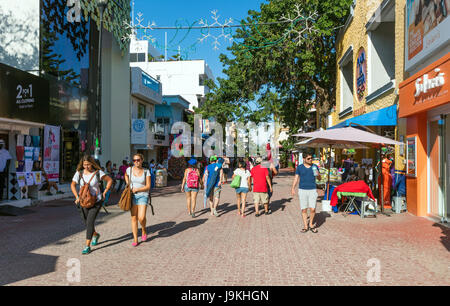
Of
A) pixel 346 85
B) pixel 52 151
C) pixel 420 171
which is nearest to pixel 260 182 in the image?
pixel 420 171

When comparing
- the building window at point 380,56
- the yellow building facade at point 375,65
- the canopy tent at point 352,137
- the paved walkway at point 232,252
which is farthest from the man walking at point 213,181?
the building window at point 380,56

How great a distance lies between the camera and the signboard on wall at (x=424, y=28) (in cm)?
826

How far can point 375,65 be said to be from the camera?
14578 millimetres

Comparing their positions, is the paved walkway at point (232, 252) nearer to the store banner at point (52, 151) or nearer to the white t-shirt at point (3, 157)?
the white t-shirt at point (3, 157)

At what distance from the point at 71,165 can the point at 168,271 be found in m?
13.6

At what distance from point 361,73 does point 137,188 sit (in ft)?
42.7

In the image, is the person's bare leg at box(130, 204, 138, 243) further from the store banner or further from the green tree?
the green tree

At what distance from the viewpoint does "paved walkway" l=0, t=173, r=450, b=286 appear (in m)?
4.77

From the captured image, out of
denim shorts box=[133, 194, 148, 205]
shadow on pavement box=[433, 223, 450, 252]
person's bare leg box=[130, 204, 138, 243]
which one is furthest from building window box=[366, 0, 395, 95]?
person's bare leg box=[130, 204, 138, 243]

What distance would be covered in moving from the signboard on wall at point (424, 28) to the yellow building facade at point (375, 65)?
3.12ft

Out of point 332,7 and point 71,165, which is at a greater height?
point 332,7

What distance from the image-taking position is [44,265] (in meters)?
5.40
